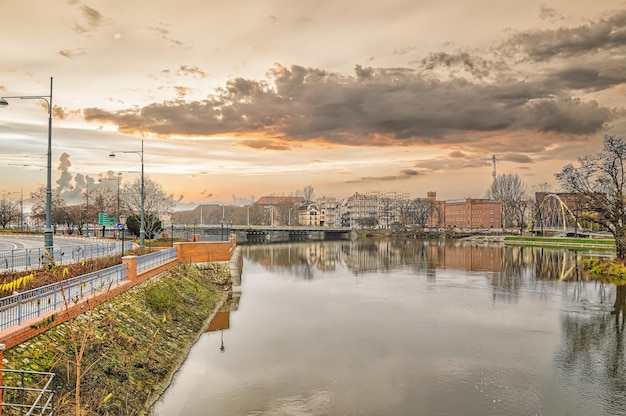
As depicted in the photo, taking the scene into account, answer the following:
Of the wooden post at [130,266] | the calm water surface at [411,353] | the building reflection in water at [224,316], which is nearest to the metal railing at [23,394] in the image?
the calm water surface at [411,353]

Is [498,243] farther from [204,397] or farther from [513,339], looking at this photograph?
[204,397]

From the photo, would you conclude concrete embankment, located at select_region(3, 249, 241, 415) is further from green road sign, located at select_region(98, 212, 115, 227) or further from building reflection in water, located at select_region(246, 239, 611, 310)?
green road sign, located at select_region(98, 212, 115, 227)

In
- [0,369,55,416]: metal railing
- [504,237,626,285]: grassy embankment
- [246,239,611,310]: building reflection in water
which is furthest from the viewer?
[504,237,626,285]: grassy embankment

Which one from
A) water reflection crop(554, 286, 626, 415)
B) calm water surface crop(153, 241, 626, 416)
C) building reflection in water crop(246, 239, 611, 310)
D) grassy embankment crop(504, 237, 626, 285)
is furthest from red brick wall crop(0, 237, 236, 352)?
grassy embankment crop(504, 237, 626, 285)

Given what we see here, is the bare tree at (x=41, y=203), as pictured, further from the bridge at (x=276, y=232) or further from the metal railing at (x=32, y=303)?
the metal railing at (x=32, y=303)

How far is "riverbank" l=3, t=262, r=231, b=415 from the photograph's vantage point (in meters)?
13.7

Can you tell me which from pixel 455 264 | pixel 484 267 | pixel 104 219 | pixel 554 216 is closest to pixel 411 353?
pixel 484 267

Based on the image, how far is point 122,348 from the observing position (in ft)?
60.3

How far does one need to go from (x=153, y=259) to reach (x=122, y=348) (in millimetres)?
14813

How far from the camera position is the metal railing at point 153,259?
2879cm

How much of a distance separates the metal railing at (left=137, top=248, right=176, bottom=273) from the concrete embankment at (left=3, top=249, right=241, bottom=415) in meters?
0.97

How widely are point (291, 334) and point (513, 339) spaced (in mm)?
12336

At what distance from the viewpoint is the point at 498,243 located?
358 feet

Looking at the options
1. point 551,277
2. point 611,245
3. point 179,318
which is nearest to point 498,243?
point 611,245
